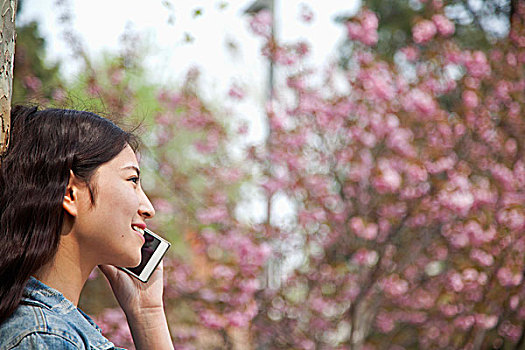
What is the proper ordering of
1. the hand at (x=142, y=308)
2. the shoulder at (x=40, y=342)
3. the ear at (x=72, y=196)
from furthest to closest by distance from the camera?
1. the hand at (x=142, y=308)
2. the ear at (x=72, y=196)
3. the shoulder at (x=40, y=342)

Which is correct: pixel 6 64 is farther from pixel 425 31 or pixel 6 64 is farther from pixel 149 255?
pixel 425 31

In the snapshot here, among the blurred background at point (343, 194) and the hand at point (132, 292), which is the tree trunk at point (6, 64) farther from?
the blurred background at point (343, 194)

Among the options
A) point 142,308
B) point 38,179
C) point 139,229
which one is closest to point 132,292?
point 142,308

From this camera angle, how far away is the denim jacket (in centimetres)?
100

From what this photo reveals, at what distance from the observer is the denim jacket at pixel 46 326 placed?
1.00 metres

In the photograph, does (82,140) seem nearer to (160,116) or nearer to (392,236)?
(392,236)

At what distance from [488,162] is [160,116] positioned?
215 cm

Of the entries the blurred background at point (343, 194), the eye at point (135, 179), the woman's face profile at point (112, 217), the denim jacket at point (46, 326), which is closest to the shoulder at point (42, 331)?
the denim jacket at point (46, 326)

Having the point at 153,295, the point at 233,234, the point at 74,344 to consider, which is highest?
the point at 74,344

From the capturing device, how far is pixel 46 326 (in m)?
1.02

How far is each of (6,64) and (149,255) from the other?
465 millimetres

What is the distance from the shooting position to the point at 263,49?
4.18 meters

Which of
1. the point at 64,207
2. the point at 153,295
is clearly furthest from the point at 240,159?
the point at 64,207

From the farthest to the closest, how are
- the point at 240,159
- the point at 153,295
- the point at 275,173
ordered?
the point at 240,159
the point at 275,173
the point at 153,295
